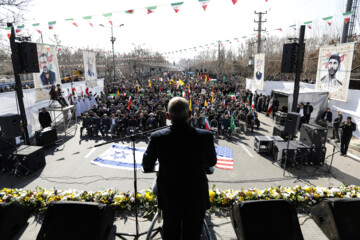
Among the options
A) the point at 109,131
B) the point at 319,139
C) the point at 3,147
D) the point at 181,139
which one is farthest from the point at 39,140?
the point at 319,139

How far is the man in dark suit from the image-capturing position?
84.5 inches

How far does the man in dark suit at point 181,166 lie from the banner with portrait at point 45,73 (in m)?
13.3

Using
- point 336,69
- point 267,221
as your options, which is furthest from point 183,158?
point 336,69

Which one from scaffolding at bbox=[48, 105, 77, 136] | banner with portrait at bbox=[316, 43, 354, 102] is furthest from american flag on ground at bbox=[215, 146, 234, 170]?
scaffolding at bbox=[48, 105, 77, 136]

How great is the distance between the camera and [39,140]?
→ 33.3ft

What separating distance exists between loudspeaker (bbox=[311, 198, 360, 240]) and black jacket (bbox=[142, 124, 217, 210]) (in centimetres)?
241

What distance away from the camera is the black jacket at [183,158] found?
7.02 feet

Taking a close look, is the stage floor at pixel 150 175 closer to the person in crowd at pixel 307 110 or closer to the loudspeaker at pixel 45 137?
the loudspeaker at pixel 45 137

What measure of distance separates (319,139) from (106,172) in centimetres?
801

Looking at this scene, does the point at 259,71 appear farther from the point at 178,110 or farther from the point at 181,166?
the point at 181,166

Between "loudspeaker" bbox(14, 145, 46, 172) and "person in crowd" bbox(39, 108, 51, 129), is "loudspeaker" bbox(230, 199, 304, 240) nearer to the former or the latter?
"loudspeaker" bbox(14, 145, 46, 172)

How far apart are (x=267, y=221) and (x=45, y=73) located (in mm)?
14873

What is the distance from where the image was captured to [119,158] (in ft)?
30.0

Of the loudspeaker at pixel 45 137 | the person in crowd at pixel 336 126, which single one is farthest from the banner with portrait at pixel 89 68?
the person in crowd at pixel 336 126
